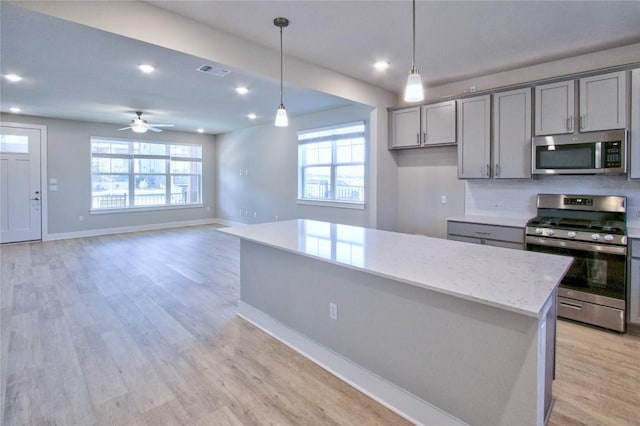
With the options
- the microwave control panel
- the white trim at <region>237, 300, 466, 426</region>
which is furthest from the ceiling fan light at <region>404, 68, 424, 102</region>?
the microwave control panel

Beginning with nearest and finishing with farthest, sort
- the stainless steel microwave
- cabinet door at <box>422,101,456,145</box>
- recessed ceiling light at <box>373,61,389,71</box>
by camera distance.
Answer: the stainless steel microwave → recessed ceiling light at <box>373,61,389,71</box> → cabinet door at <box>422,101,456,145</box>

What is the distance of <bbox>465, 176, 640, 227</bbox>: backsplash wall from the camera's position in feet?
10.8

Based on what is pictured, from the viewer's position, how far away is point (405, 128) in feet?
15.5

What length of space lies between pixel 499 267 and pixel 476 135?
2.68 m

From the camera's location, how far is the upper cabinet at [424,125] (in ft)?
14.0

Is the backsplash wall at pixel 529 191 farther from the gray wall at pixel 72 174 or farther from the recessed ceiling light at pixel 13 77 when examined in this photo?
the gray wall at pixel 72 174

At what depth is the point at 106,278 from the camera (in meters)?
4.50

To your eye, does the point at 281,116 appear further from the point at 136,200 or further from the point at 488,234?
the point at 136,200

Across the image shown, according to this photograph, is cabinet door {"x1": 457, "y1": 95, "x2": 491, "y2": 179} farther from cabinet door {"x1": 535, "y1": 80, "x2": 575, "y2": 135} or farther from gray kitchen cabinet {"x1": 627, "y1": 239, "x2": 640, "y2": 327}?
gray kitchen cabinet {"x1": 627, "y1": 239, "x2": 640, "y2": 327}

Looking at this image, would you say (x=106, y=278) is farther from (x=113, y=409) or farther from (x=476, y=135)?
(x=476, y=135)

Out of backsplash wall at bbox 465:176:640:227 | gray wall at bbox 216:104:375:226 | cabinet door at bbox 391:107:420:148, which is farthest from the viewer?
gray wall at bbox 216:104:375:226

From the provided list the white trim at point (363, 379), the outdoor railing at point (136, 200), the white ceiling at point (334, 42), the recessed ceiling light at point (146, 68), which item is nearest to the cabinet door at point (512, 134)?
the white ceiling at point (334, 42)

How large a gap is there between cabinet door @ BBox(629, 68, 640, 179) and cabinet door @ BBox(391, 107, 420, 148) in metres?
2.16

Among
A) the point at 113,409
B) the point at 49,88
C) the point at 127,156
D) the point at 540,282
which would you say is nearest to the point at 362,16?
the point at 540,282
